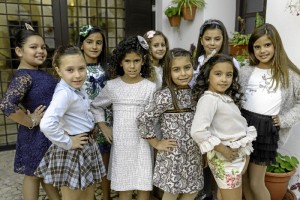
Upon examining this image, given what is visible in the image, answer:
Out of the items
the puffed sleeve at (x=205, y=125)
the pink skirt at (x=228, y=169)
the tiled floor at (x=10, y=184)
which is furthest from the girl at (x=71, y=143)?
the tiled floor at (x=10, y=184)

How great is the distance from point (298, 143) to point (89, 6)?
2951 mm

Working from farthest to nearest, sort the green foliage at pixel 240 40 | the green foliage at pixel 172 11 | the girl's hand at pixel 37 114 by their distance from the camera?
the green foliage at pixel 172 11, the green foliage at pixel 240 40, the girl's hand at pixel 37 114

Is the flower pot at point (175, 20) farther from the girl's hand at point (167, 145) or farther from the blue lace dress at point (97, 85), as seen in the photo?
the girl's hand at point (167, 145)

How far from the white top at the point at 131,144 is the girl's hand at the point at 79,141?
300 millimetres

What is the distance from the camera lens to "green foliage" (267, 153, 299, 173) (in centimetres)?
232

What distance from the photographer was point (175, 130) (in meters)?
1.84

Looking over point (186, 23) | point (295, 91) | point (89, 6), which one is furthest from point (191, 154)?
point (89, 6)

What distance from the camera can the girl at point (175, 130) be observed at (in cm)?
182

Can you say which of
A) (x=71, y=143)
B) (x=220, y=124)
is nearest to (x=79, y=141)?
(x=71, y=143)

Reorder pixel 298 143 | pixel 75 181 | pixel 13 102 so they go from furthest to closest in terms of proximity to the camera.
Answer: pixel 298 143 < pixel 13 102 < pixel 75 181

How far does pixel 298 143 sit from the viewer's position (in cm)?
236

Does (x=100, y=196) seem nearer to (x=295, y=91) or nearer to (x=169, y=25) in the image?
(x=295, y=91)

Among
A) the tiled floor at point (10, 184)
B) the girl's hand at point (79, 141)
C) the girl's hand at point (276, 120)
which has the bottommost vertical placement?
the tiled floor at point (10, 184)

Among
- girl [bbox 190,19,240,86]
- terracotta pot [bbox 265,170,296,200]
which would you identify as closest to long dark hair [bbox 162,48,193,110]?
girl [bbox 190,19,240,86]
